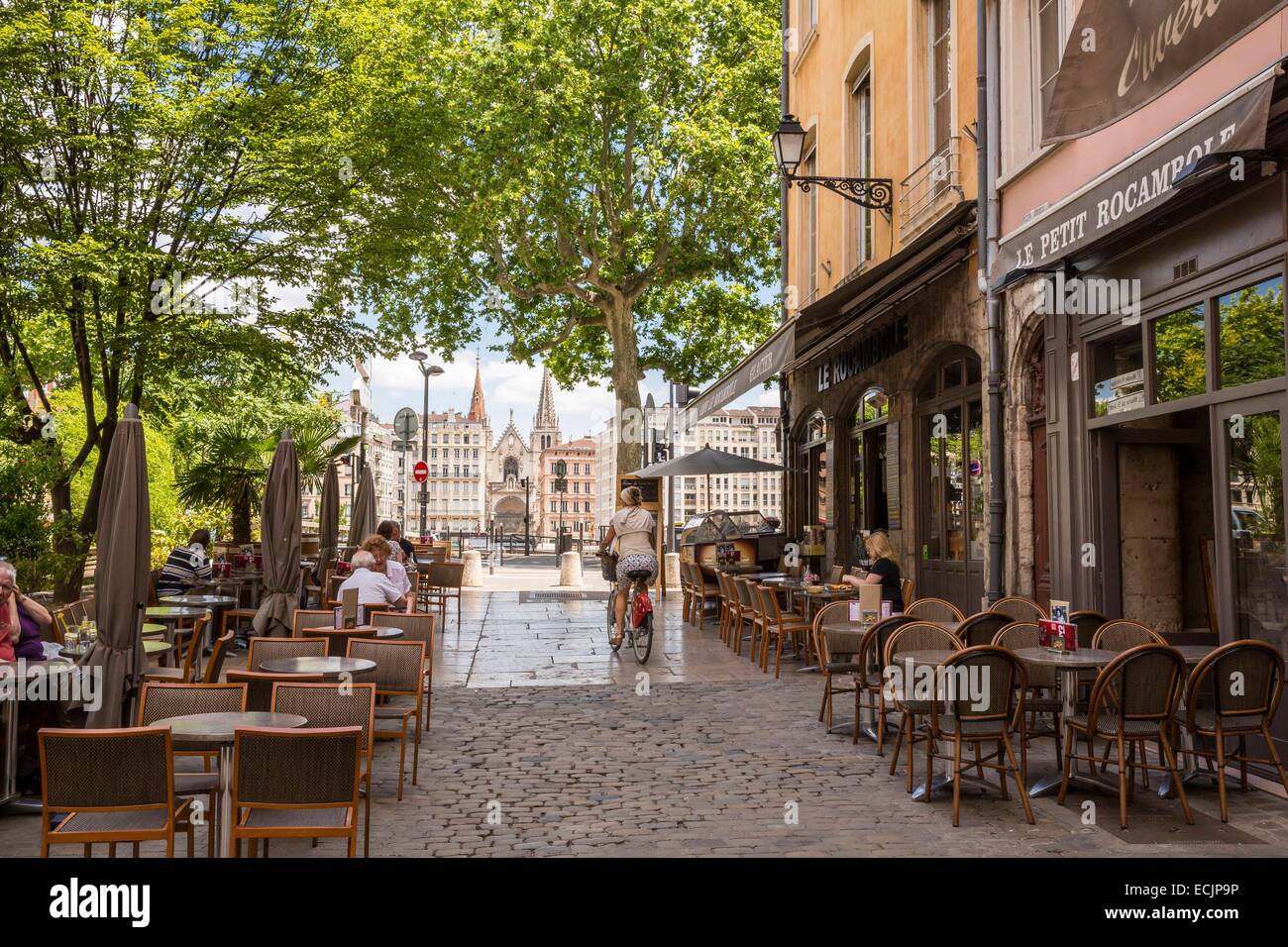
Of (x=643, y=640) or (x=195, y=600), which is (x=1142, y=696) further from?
(x=195, y=600)

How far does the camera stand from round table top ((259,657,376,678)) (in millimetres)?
5930

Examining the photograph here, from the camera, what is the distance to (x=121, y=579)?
589 cm

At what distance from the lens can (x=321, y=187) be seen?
13547 mm

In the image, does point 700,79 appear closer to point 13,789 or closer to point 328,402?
point 13,789

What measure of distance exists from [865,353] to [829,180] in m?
2.49

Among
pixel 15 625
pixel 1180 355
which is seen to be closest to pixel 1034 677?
pixel 1180 355

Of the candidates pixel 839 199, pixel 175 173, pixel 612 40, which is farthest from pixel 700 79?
pixel 175 173

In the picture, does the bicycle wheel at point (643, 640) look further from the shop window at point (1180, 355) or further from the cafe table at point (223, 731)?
the cafe table at point (223, 731)

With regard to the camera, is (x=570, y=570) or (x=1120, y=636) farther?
(x=570, y=570)

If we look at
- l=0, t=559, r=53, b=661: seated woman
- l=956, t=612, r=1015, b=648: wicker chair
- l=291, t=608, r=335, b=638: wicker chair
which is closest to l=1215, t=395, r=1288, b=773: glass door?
l=956, t=612, r=1015, b=648: wicker chair

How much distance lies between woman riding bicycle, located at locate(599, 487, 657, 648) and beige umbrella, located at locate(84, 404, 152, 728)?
5.80 m

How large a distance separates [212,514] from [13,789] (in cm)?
1797

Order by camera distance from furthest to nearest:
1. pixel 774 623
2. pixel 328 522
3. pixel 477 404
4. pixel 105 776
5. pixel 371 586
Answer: pixel 477 404 < pixel 328 522 < pixel 774 623 < pixel 371 586 < pixel 105 776

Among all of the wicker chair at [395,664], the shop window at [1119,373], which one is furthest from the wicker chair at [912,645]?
the wicker chair at [395,664]
